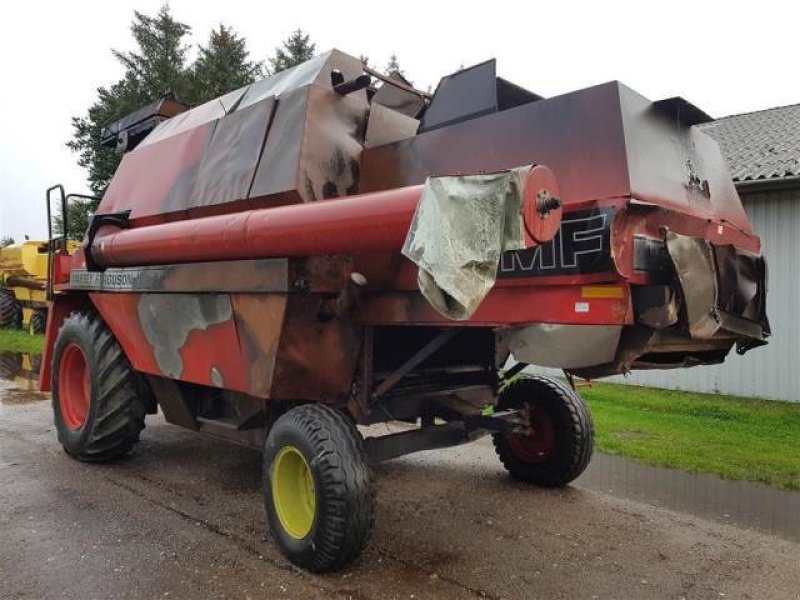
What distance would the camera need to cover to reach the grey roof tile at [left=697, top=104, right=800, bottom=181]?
29.9 feet

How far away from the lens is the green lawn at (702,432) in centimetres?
568

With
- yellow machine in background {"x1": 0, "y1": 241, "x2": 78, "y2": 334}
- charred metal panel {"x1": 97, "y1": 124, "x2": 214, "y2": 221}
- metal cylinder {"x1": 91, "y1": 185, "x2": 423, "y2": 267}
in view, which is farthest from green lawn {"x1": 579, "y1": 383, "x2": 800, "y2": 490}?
yellow machine in background {"x1": 0, "y1": 241, "x2": 78, "y2": 334}

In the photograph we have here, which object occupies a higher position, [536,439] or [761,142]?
[761,142]

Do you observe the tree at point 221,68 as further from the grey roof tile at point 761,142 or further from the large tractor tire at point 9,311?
the grey roof tile at point 761,142

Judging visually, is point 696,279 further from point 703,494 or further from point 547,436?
point 703,494

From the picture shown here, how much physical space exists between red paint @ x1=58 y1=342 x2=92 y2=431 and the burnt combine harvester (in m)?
0.17

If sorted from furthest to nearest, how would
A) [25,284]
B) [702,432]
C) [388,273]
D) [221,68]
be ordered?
[221,68] < [25,284] < [702,432] < [388,273]

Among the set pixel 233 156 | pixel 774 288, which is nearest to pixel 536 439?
pixel 233 156

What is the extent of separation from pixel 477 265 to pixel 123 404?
3849 mm

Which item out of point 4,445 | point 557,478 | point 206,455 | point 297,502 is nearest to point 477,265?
point 297,502

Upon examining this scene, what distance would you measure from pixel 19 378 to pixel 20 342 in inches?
267

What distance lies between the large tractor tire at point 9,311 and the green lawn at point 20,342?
4.23ft

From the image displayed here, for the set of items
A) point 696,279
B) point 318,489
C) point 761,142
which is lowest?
point 318,489

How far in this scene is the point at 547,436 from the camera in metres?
5.04
